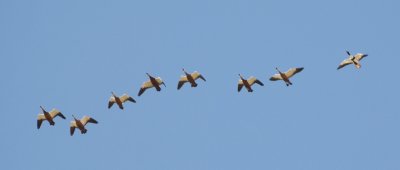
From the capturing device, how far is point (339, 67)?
8044cm

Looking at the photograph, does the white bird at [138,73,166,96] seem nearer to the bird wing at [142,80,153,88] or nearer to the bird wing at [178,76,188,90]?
the bird wing at [142,80,153,88]

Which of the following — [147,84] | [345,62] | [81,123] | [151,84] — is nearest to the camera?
[81,123]

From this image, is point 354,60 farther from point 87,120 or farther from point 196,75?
point 87,120

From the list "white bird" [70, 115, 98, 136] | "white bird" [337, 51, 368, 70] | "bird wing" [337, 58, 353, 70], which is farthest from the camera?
"bird wing" [337, 58, 353, 70]

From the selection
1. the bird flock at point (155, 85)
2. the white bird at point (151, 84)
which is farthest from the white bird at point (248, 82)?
the white bird at point (151, 84)

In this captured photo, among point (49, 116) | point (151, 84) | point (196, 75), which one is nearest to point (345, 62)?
point (196, 75)

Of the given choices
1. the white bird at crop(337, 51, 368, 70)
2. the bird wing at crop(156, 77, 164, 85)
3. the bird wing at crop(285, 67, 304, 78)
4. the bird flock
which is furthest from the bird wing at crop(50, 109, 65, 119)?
the white bird at crop(337, 51, 368, 70)

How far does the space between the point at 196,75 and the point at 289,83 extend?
7.07 meters

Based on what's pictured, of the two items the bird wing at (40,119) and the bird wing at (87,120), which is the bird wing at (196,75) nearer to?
the bird wing at (87,120)

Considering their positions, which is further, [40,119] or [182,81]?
[182,81]

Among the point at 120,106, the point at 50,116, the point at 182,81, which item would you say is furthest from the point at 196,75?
the point at 50,116

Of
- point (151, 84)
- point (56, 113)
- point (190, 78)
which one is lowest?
point (190, 78)

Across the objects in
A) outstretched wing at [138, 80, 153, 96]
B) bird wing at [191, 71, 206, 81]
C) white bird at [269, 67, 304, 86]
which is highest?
outstretched wing at [138, 80, 153, 96]

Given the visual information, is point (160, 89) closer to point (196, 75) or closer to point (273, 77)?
point (196, 75)
